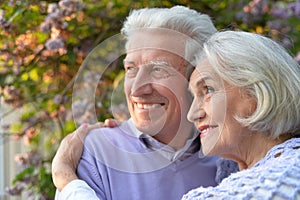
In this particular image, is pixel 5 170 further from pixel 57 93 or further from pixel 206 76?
pixel 206 76

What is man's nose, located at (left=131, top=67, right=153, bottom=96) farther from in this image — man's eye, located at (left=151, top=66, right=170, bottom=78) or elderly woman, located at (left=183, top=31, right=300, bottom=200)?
elderly woman, located at (left=183, top=31, right=300, bottom=200)

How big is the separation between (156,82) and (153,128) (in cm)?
16

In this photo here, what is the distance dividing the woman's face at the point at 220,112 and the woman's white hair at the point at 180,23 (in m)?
0.19

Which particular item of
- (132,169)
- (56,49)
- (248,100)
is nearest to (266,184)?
(248,100)

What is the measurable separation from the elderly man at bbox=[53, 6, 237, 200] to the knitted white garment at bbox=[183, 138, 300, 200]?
18.1 inches

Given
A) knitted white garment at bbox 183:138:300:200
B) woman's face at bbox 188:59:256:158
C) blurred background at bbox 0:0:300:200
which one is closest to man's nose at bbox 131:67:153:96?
woman's face at bbox 188:59:256:158

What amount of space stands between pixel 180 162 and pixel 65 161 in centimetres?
38

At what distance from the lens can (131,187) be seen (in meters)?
2.08

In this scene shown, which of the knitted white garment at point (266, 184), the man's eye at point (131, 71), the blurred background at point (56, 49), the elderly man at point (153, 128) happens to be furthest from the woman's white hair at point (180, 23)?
the knitted white garment at point (266, 184)

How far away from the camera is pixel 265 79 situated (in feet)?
5.89

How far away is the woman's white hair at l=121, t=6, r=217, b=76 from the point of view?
6.93ft

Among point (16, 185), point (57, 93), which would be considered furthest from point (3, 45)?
point (16, 185)

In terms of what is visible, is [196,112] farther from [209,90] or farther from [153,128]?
[153,128]

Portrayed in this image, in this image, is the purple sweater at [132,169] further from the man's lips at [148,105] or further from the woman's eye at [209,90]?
the woman's eye at [209,90]
